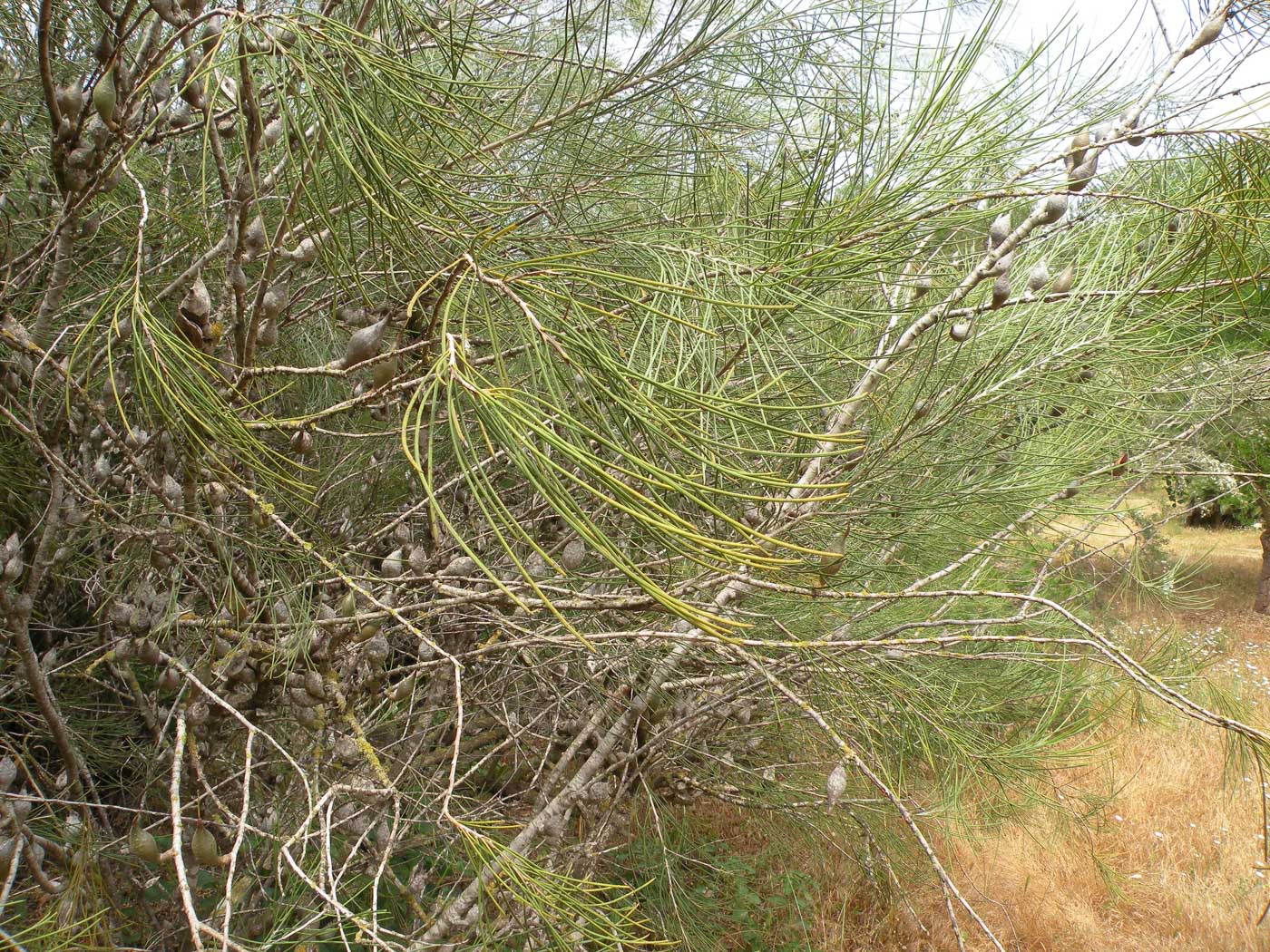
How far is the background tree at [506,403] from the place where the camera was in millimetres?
632

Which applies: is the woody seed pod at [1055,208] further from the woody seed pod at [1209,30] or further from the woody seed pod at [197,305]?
the woody seed pod at [197,305]

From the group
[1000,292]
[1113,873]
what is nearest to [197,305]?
[1000,292]

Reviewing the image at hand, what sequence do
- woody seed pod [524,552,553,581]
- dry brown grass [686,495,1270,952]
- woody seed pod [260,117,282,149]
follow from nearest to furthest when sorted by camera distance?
woody seed pod [260,117,282,149] → woody seed pod [524,552,553,581] → dry brown grass [686,495,1270,952]

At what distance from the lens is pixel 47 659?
1027mm

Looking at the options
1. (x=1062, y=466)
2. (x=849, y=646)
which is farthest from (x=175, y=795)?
(x=1062, y=466)

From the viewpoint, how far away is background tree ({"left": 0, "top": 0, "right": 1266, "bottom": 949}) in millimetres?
632

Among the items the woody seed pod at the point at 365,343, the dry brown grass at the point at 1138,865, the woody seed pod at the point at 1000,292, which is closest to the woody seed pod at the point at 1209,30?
the woody seed pod at the point at 1000,292

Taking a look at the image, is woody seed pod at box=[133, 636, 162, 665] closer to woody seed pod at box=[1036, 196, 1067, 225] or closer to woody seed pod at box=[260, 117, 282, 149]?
woody seed pod at box=[260, 117, 282, 149]

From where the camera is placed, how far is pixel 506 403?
1.31 feet

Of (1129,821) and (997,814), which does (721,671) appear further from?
(1129,821)

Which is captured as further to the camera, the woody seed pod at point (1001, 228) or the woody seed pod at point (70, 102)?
the woody seed pod at point (1001, 228)

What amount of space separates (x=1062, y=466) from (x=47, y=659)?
1.29 metres

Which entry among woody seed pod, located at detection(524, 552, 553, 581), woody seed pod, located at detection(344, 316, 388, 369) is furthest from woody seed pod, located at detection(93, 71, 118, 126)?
woody seed pod, located at detection(524, 552, 553, 581)

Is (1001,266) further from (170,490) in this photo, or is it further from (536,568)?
(170,490)
